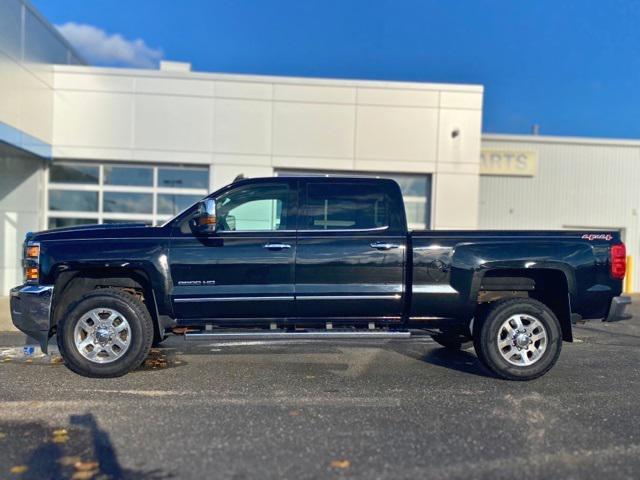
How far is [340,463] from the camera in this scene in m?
3.44

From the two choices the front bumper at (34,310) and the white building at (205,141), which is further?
the white building at (205,141)

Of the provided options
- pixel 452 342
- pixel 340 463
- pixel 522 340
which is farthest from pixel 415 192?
pixel 340 463

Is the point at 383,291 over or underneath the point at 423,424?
over

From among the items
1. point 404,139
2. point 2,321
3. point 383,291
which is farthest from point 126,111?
point 383,291

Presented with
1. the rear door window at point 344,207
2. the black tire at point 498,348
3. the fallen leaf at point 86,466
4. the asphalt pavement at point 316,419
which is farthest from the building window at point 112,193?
the fallen leaf at point 86,466

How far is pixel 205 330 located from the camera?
561cm

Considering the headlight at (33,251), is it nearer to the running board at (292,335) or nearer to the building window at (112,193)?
the running board at (292,335)

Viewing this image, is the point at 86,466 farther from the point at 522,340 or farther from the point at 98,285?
the point at 522,340

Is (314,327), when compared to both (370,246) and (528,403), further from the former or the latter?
(528,403)

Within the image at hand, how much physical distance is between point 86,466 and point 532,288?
179 inches

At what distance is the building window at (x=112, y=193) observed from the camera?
1259 centimetres

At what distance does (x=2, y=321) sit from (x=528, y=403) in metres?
8.48

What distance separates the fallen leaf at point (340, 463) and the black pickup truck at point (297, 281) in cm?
198

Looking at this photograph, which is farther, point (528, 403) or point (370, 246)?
point (370, 246)
